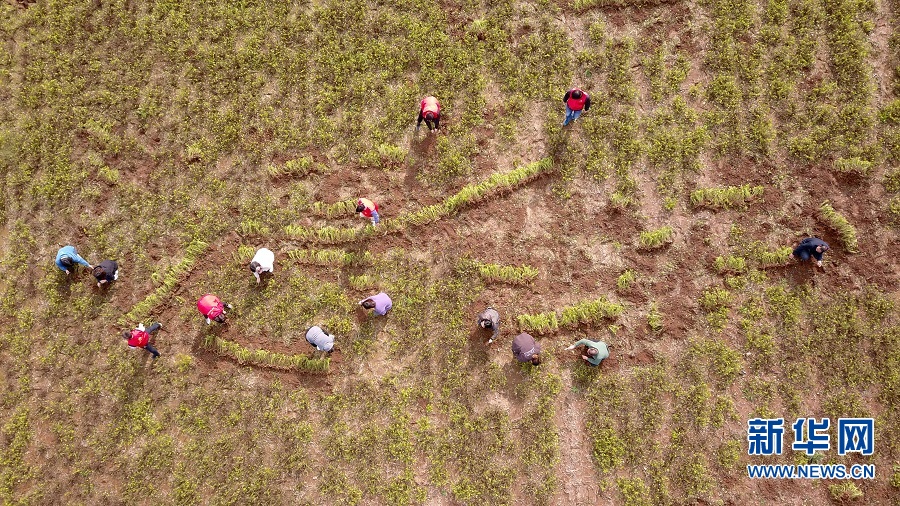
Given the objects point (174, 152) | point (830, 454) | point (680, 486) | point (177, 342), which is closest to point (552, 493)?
point (680, 486)

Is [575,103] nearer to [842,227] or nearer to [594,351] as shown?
[594,351]

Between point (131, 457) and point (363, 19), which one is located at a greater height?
point (363, 19)

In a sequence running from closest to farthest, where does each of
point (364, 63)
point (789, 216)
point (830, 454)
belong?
point (830, 454), point (789, 216), point (364, 63)

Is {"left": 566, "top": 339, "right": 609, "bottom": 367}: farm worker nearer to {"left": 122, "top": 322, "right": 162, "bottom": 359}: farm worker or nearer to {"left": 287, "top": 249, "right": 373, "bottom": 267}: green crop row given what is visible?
{"left": 287, "top": 249, "right": 373, "bottom": 267}: green crop row

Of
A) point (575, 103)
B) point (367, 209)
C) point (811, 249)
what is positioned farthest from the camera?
point (575, 103)

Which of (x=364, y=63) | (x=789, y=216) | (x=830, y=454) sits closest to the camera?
(x=830, y=454)

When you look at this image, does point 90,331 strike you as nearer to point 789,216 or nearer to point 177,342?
point 177,342

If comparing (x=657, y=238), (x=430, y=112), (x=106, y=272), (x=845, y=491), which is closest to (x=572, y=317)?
(x=657, y=238)
